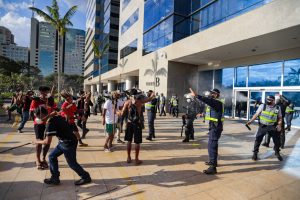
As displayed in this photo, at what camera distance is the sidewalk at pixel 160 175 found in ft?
11.5

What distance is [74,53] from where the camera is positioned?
11400 cm

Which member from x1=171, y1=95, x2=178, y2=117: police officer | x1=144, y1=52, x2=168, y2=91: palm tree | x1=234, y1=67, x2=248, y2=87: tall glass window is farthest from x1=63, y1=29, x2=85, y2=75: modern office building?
x1=234, y1=67, x2=248, y2=87: tall glass window

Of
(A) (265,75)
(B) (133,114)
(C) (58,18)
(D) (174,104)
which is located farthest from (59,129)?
(C) (58,18)

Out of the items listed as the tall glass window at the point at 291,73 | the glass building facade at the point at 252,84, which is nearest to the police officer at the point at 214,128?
the glass building facade at the point at 252,84

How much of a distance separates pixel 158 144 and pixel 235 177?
119 inches

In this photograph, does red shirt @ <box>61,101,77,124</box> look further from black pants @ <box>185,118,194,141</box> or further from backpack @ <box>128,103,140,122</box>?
black pants @ <box>185,118,194,141</box>

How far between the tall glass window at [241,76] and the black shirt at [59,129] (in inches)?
524

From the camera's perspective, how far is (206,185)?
12.8 feet

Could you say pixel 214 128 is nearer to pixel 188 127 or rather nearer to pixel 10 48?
pixel 188 127

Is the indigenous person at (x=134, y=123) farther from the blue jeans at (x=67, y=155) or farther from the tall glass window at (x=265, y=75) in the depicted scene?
the tall glass window at (x=265, y=75)

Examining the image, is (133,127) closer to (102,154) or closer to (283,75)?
(102,154)

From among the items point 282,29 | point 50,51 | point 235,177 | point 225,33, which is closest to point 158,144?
point 235,177

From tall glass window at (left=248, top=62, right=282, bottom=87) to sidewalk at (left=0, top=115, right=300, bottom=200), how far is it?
23.0 feet

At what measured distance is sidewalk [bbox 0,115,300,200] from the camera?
3.51 metres
